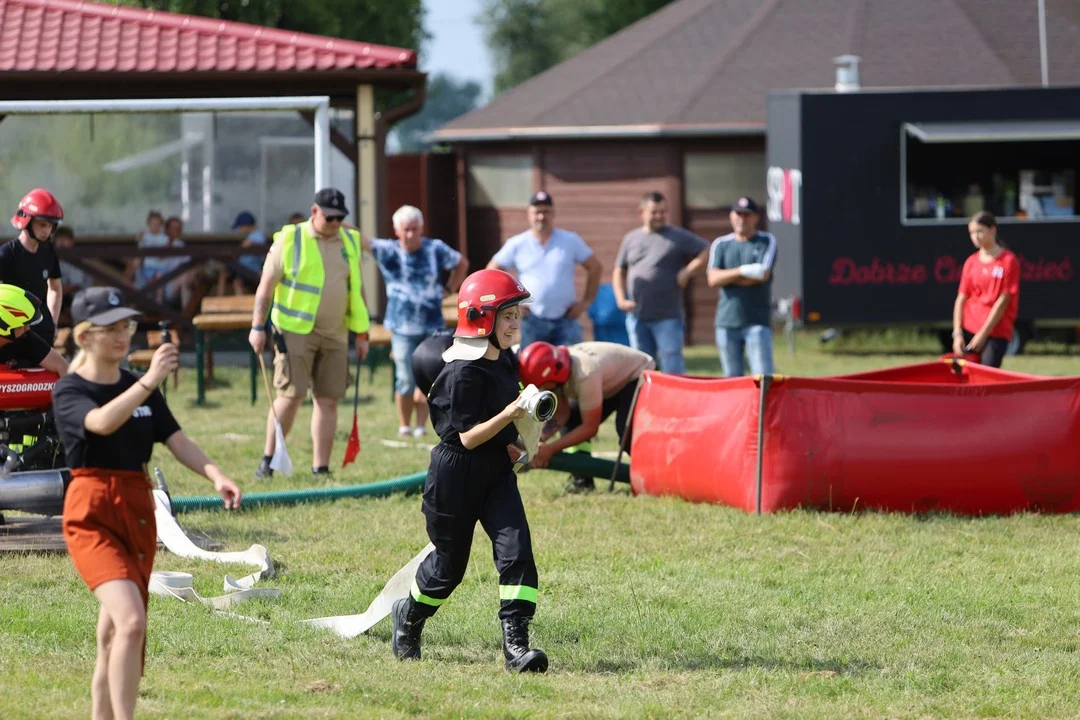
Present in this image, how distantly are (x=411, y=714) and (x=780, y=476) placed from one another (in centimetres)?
418

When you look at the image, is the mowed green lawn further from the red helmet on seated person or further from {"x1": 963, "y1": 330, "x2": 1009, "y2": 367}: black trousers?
{"x1": 963, "y1": 330, "x2": 1009, "y2": 367}: black trousers

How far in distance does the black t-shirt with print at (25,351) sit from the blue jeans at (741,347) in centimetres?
557

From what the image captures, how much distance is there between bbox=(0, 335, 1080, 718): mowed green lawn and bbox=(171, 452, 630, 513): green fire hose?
4.3 inches

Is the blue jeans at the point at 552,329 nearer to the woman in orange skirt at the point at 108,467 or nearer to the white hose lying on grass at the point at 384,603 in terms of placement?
the white hose lying on grass at the point at 384,603

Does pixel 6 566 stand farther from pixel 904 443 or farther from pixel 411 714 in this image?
pixel 904 443

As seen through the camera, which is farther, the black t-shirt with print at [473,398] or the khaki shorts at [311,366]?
the khaki shorts at [311,366]

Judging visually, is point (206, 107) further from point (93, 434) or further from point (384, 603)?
point (93, 434)

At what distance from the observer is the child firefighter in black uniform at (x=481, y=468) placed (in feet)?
19.9

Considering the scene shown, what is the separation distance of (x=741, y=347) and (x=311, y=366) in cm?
366

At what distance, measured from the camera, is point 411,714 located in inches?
215

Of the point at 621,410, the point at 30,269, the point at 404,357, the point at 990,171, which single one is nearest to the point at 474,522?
the point at 621,410

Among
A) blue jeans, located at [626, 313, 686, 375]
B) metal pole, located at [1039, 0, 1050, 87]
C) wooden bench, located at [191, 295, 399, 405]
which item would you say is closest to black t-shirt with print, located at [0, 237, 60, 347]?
wooden bench, located at [191, 295, 399, 405]

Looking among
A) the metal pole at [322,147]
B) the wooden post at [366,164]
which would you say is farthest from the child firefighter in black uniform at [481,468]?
the wooden post at [366,164]

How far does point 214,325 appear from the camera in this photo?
1541cm
